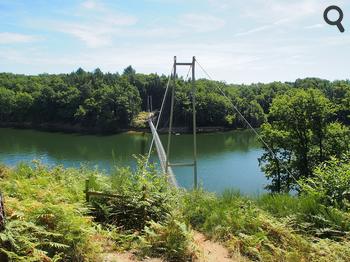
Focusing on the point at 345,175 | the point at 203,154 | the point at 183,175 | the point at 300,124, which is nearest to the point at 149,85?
the point at 203,154

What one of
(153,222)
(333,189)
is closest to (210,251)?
(153,222)

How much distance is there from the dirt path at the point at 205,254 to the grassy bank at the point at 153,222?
77 mm

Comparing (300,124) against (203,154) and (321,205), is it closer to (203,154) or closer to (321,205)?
(321,205)

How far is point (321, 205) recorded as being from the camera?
4.90m

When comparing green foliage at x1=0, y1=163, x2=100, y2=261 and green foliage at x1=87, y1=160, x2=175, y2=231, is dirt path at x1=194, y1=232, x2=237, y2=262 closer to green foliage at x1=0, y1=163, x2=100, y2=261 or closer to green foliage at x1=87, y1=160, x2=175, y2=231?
green foliage at x1=87, y1=160, x2=175, y2=231

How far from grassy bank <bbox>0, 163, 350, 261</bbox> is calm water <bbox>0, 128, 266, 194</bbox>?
16.5m

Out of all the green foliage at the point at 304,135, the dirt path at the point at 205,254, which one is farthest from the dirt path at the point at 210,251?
the green foliage at the point at 304,135

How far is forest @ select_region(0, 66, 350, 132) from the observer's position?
69.6 m

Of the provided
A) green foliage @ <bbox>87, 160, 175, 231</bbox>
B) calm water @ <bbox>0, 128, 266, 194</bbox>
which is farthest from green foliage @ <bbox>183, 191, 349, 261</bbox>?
calm water @ <bbox>0, 128, 266, 194</bbox>

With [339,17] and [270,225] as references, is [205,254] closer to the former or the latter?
[270,225]

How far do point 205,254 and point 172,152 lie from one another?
40616 millimetres

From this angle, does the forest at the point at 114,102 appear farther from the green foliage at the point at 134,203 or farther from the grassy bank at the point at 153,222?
the green foliage at the point at 134,203

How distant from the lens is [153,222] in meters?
4.24

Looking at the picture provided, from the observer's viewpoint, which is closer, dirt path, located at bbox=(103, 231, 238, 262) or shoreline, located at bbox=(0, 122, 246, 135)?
dirt path, located at bbox=(103, 231, 238, 262)
